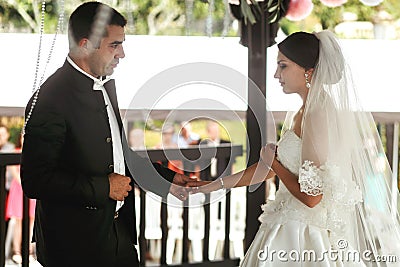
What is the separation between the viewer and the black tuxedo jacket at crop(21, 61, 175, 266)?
277 centimetres

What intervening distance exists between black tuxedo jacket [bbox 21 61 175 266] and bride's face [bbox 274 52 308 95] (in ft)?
2.45

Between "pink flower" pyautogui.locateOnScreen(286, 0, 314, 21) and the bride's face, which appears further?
"pink flower" pyautogui.locateOnScreen(286, 0, 314, 21)

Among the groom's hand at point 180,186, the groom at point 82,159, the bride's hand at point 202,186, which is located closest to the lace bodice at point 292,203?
the bride's hand at point 202,186

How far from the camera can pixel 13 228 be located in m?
6.12

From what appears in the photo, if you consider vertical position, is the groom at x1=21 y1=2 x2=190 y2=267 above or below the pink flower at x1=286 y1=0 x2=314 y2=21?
below

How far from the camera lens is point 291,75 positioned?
3166mm

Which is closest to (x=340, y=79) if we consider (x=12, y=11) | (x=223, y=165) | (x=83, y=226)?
(x=83, y=226)

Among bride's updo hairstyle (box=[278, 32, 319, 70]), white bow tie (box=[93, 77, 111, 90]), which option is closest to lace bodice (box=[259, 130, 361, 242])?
bride's updo hairstyle (box=[278, 32, 319, 70])

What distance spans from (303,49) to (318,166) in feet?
1.55

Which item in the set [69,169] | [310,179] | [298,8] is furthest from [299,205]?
[298,8]

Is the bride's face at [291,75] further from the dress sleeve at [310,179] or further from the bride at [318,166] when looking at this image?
the dress sleeve at [310,179]

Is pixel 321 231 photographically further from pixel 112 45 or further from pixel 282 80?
pixel 112 45

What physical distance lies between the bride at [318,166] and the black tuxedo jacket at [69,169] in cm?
66

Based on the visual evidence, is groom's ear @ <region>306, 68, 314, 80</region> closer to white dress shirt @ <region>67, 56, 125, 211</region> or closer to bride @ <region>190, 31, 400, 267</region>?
bride @ <region>190, 31, 400, 267</region>
